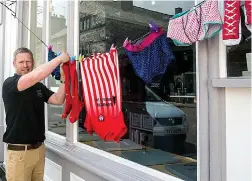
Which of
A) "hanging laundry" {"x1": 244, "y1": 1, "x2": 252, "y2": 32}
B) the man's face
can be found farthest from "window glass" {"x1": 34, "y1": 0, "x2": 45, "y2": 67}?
"hanging laundry" {"x1": 244, "y1": 1, "x2": 252, "y2": 32}

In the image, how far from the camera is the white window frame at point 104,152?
1.63 meters

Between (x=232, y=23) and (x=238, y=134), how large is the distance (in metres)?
0.54

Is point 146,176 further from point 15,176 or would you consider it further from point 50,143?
point 50,143

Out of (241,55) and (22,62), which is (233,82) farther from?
(22,62)

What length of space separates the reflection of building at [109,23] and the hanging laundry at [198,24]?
46.8 inches

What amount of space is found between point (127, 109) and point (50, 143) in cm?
99

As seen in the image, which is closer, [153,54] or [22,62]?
[153,54]

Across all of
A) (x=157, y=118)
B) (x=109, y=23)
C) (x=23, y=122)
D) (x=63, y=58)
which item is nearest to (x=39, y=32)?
(x=109, y=23)

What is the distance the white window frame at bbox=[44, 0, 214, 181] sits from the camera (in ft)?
5.36

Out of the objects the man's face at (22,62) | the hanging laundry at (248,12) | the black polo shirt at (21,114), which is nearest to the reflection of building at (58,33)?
the man's face at (22,62)

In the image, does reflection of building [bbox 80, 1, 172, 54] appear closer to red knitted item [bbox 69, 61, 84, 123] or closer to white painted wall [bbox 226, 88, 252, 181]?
red knitted item [bbox 69, 61, 84, 123]

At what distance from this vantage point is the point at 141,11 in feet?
11.9

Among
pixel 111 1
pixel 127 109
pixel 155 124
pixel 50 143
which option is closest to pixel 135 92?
pixel 127 109

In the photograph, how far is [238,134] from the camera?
1483 mm
